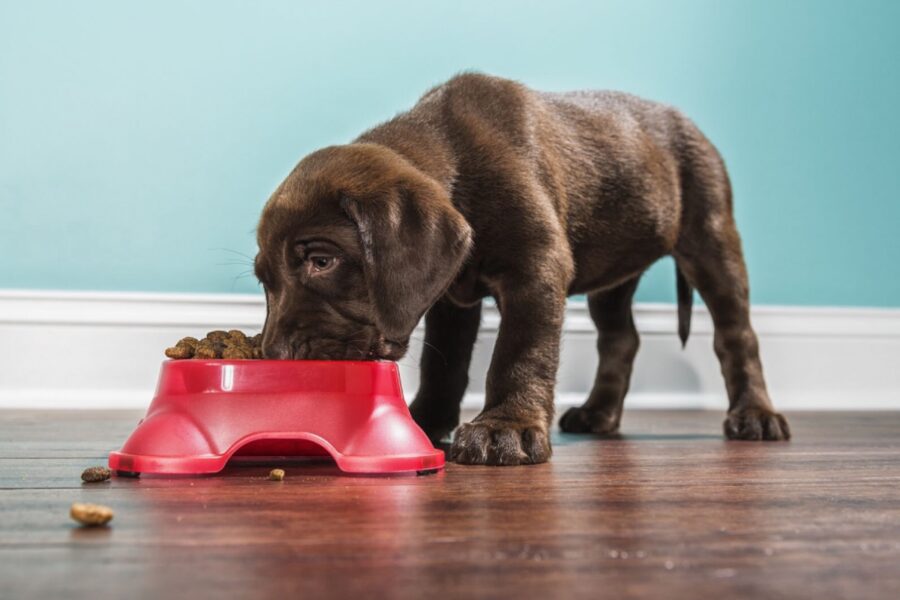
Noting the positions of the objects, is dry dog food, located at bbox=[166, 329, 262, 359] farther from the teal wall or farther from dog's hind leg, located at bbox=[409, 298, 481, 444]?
the teal wall

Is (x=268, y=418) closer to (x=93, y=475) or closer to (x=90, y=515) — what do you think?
(x=93, y=475)

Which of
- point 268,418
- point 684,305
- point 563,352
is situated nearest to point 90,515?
point 268,418

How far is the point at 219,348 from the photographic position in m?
1.97

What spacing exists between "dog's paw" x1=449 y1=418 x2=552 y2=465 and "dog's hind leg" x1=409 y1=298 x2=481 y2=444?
52cm

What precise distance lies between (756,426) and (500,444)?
1.11m

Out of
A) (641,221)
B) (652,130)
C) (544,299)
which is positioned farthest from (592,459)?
(652,130)

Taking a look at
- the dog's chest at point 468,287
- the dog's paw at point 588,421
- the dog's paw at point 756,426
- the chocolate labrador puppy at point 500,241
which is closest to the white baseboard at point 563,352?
the dog's paw at point 588,421

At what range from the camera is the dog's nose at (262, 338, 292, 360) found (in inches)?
72.6

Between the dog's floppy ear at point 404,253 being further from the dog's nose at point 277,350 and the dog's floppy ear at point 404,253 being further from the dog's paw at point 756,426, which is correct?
the dog's paw at point 756,426

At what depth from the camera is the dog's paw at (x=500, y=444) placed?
183 cm

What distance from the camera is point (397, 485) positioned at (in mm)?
1535

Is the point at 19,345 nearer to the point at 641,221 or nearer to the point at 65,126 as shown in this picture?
the point at 65,126

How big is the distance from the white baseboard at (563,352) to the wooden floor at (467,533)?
1593 mm

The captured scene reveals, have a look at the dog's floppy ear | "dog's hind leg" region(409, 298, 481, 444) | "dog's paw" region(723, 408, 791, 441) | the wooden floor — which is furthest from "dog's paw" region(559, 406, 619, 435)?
the dog's floppy ear
